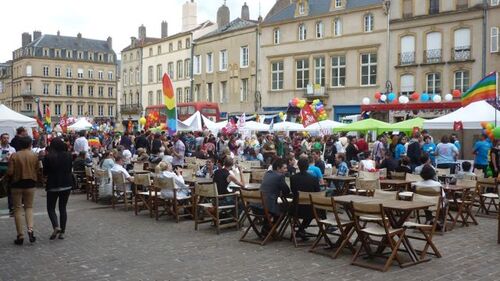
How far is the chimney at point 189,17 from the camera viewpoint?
5487 cm

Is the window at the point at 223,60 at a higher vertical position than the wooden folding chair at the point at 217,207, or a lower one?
higher

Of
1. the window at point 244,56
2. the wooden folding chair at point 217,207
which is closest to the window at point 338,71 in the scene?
the window at point 244,56

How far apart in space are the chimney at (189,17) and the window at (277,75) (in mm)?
17227

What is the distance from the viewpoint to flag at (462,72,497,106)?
14.1m

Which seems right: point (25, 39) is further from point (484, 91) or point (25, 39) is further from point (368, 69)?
point (484, 91)

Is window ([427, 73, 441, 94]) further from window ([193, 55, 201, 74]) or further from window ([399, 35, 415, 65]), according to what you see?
window ([193, 55, 201, 74])

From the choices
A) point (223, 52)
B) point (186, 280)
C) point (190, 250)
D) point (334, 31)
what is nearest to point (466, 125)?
point (190, 250)

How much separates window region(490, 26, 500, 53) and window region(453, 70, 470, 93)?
1.80m

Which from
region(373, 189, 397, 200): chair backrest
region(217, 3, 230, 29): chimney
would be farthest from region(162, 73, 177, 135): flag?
region(217, 3, 230, 29): chimney

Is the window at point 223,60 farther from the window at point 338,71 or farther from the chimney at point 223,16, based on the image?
the window at point 338,71

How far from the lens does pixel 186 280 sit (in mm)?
6430

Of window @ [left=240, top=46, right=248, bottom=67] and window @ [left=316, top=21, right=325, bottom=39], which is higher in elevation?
window @ [left=316, top=21, right=325, bottom=39]

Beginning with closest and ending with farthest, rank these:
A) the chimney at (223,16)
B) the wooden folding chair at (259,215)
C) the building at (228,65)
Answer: the wooden folding chair at (259,215) < the building at (228,65) < the chimney at (223,16)

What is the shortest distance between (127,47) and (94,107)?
27.2 m
